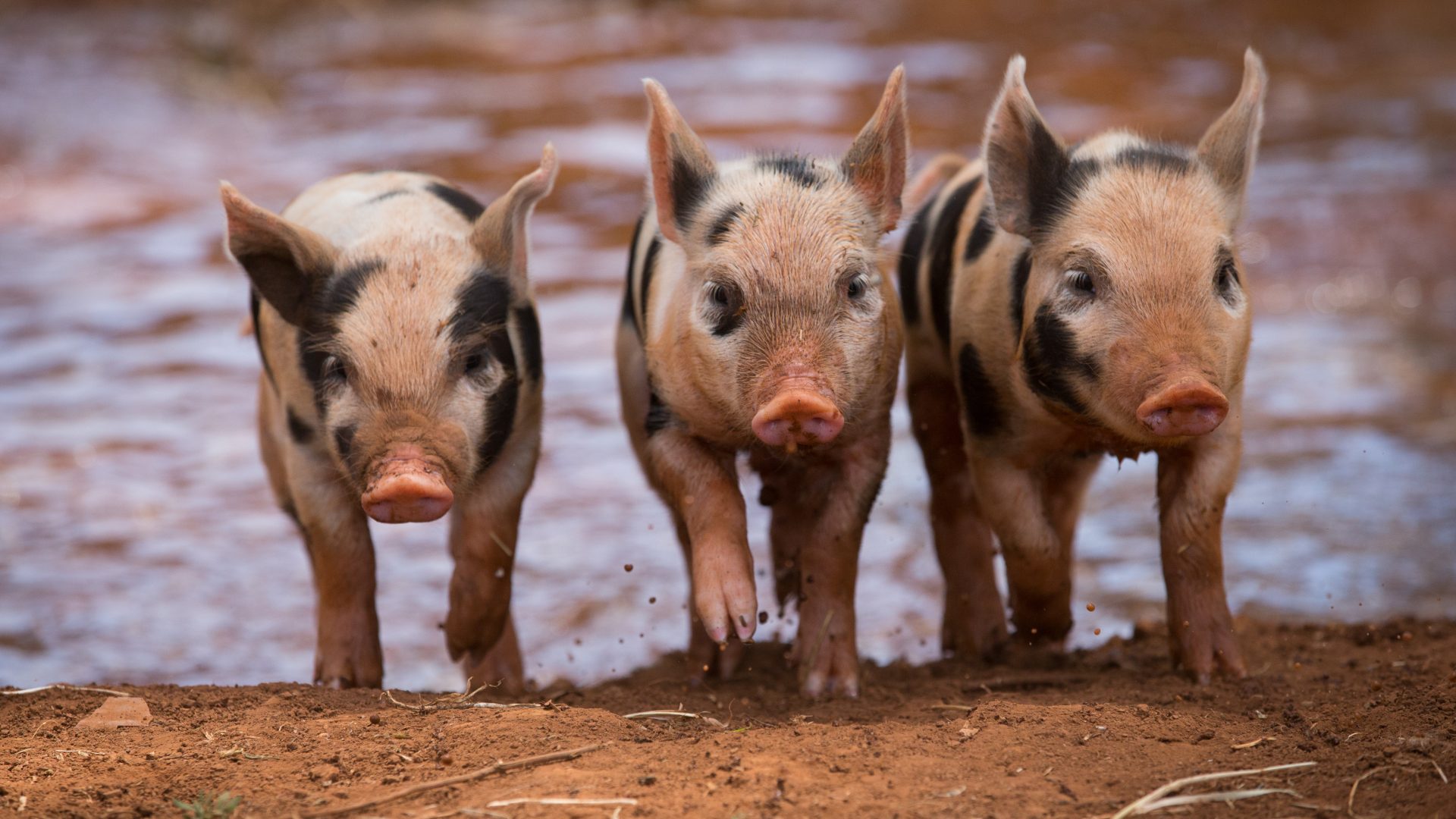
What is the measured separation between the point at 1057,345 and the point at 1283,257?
9.71m

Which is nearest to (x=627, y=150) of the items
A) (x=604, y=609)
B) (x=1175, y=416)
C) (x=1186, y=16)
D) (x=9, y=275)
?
(x=9, y=275)

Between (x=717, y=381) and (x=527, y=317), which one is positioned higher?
(x=527, y=317)

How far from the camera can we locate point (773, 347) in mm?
5473

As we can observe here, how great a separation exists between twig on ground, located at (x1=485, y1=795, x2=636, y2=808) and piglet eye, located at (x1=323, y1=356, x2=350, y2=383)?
2121mm

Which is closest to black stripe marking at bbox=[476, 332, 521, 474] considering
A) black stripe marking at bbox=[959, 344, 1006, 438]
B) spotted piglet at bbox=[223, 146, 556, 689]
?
spotted piglet at bbox=[223, 146, 556, 689]

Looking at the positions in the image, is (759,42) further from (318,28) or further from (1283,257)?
(1283,257)

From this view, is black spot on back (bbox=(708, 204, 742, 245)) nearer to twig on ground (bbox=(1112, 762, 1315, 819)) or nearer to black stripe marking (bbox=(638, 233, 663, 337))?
black stripe marking (bbox=(638, 233, 663, 337))

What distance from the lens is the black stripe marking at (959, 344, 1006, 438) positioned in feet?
20.4

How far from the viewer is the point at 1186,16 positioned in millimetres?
25859

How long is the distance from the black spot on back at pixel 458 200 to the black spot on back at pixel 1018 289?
221 cm

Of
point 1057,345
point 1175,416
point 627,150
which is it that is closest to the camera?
point 1175,416

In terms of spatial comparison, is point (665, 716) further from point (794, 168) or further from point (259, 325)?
point (259, 325)

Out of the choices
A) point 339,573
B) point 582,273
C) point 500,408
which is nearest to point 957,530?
point 500,408

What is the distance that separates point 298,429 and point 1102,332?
305 centimetres
